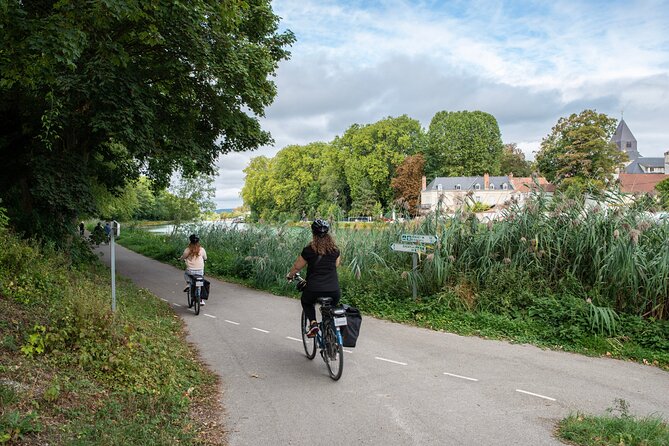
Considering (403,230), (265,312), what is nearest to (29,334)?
(265,312)

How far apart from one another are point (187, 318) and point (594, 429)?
7.41m

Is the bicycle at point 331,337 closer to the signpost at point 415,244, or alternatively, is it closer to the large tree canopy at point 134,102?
the signpost at point 415,244

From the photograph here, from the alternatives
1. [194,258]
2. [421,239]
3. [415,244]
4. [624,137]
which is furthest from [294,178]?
[624,137]

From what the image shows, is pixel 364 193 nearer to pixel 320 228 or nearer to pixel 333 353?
pixel 320 228

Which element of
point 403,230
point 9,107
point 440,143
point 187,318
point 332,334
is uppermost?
point 440,143

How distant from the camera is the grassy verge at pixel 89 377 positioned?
3705 millimetres

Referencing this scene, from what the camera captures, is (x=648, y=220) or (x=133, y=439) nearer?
(x=133, y=439)

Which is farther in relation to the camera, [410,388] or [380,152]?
[380,152]

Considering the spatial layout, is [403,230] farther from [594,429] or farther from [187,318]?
[594,429]

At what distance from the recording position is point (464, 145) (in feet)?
190

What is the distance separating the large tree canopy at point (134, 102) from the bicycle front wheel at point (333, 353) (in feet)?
15.9

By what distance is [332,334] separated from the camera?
5.76 metres

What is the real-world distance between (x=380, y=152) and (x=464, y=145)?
10133 millimetres

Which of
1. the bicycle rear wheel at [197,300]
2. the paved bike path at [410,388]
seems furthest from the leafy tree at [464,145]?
the paved bike path at [410,388]
